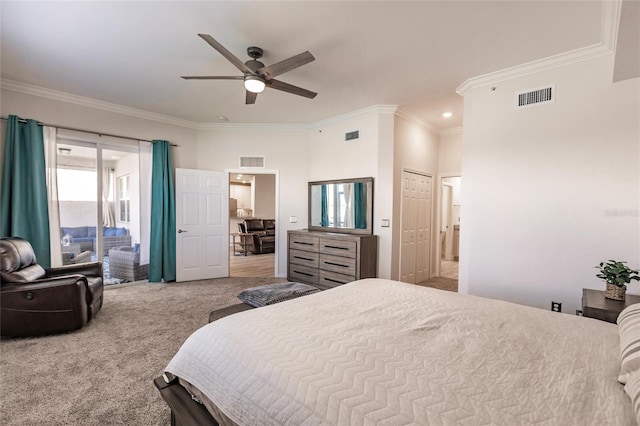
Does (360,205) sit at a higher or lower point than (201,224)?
higher

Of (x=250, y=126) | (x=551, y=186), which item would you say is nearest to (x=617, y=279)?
(x=551, y=186)

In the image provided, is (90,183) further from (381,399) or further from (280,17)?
(381,399)

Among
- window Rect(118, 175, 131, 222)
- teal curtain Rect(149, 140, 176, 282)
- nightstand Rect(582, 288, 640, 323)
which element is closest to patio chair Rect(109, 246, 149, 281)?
teal curtain Rect(149, 140, 176, 282)

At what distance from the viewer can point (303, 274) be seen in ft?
15.7

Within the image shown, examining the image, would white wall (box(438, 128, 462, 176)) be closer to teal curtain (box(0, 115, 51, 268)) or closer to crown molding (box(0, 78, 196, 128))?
crown molding (box(0, 78, 196, 128))

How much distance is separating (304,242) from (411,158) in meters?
2.24

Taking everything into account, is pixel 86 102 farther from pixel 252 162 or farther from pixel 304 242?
pixel 304 242

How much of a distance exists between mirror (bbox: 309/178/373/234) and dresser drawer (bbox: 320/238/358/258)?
47 cm

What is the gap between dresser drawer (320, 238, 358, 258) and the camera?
4.13 metres

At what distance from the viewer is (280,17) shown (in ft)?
7.71

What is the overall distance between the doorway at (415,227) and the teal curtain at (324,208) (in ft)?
4.08

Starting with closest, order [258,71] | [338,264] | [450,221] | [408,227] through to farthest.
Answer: [258,71] < [338,264] < [408,227] < [450,221]

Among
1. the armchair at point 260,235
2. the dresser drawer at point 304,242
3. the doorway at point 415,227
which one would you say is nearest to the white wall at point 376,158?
the doorway at point 415,227

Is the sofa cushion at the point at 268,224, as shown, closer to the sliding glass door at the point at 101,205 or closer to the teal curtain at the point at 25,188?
the sliding glass door at the point at 101,205
